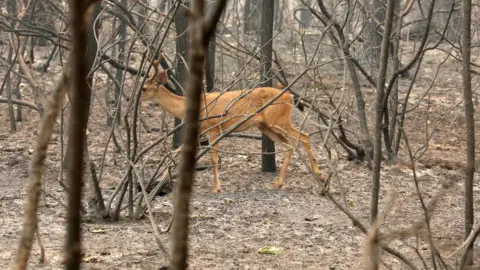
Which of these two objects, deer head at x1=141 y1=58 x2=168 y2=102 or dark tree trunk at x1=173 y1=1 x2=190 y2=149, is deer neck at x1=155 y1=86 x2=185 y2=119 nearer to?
deer head at x1=141 y1=58 x2=168 y2=102

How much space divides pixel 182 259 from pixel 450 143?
1098 centimetres

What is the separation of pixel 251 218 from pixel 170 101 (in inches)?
112

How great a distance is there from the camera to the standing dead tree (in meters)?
0.86

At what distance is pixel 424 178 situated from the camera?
913cm

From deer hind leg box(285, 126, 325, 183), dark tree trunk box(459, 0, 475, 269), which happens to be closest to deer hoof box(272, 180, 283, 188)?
deer hind leg box(285, 126, 325, 183)

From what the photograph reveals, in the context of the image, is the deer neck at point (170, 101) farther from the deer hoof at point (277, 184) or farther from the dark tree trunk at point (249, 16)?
the dark tree trunk at point (249, 16)

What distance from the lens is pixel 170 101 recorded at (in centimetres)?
947

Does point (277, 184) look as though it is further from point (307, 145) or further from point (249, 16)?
point (249, 16)

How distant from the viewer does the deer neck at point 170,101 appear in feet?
30.9

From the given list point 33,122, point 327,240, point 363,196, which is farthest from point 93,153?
point 327,240

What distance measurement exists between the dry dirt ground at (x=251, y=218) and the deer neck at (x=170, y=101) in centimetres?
75

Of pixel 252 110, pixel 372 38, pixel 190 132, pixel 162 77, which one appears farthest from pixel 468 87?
pixel 372 38

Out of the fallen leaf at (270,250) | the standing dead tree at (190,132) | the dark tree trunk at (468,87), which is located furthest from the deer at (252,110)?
the standing dead tree at (190,132)

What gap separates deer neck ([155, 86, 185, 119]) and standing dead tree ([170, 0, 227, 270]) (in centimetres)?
852
